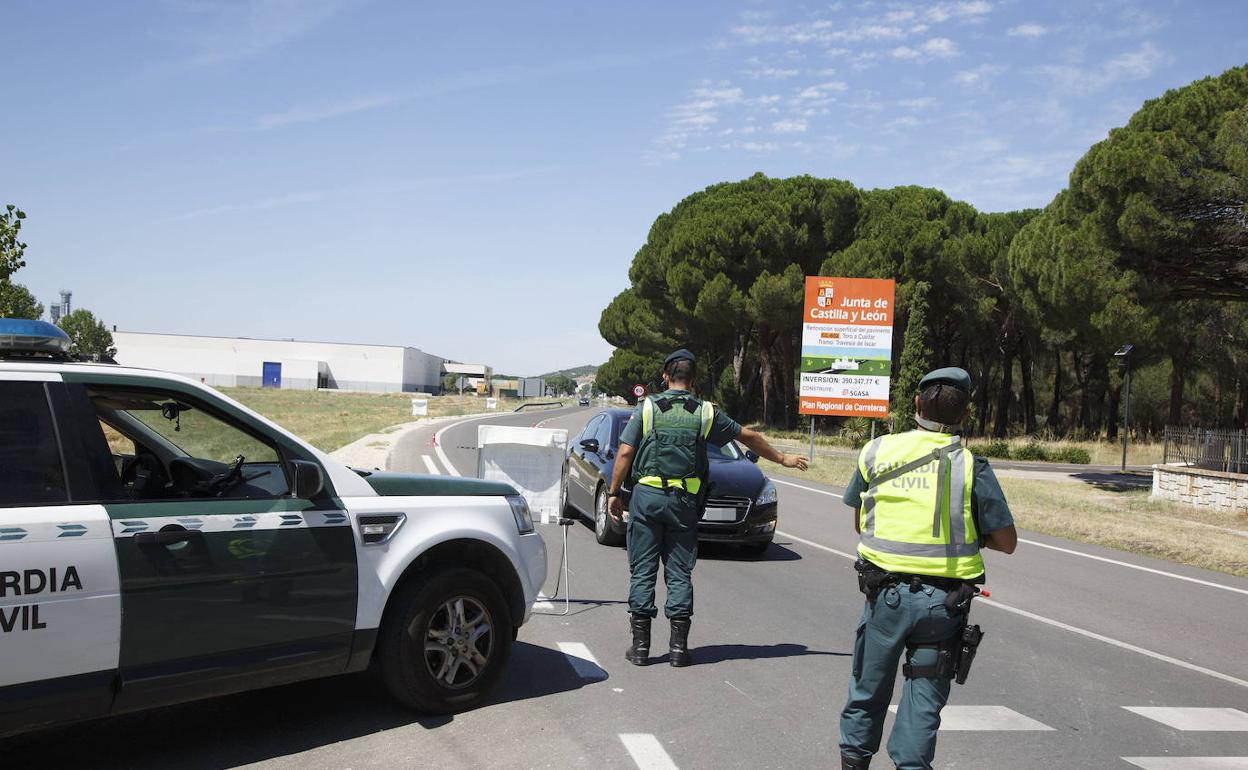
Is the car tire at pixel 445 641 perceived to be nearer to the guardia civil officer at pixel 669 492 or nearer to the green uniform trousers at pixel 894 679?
the guardia civil officer at pixel 669 492

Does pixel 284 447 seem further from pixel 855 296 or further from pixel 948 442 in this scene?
pixel 855 296

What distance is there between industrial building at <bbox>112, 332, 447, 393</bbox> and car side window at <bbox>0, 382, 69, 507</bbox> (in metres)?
117

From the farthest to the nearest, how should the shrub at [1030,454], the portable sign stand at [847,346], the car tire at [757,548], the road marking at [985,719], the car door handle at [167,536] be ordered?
1. the shrub at [1030,454]
2. the portable sign stand at [847,346]
3. the car tire at [757,548]
4. the road marking at [985,719]
5. the car door handle at [167,536]

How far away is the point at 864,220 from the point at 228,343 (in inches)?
3822

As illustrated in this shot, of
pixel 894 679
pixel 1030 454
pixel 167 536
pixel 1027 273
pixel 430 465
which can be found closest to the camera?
pixel 894 679

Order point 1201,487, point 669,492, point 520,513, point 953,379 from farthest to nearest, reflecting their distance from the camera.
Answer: point 1201,487 → point 669,492 → point 520,513 → point 953,379

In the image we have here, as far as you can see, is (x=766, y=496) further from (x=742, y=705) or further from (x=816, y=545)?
(x=742, y=705)

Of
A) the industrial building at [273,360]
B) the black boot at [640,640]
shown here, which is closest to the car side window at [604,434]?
the black boot at [640,640]

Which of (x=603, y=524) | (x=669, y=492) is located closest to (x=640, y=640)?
(x=669, y=492)

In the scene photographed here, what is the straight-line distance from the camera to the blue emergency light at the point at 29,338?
4.21 metres

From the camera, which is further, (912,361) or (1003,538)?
(912,361)

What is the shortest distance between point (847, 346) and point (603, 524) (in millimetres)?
18554

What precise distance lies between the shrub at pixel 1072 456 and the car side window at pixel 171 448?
121 feet

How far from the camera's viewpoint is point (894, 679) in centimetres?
388
